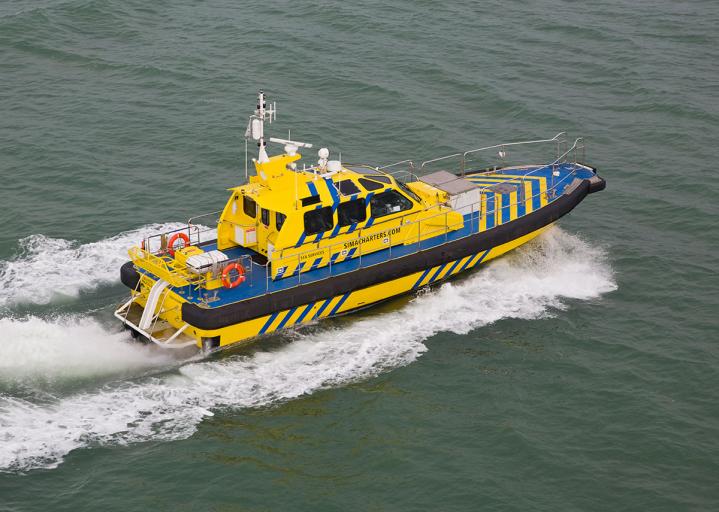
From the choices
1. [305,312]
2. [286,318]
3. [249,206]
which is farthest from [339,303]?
[249,206]

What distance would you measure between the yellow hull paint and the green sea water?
293 millimetres

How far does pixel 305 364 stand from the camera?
1800 cm

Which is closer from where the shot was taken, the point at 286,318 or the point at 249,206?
the point at 286,318

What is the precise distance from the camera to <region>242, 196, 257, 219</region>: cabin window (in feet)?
62.3

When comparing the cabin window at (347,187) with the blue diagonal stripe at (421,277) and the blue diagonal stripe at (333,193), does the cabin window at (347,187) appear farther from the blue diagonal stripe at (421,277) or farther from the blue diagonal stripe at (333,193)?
the blue diagonal stripe at (421,277)

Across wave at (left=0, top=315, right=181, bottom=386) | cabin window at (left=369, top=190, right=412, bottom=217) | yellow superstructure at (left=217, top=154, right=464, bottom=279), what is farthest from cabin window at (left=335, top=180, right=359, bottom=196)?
wave at (left=0, top=315, right=181, bottom=386)

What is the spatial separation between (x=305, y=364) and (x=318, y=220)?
2.66m

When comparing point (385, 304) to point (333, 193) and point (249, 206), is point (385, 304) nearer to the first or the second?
point (333, 193)

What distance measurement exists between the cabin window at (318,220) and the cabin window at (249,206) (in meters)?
1.07

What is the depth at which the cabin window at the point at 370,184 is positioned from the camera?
19328 millimetres

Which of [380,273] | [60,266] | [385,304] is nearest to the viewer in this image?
[380,273]

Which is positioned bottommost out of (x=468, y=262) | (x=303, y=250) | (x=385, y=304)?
(x=385, y=304)

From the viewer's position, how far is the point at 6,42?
3061 centimetres

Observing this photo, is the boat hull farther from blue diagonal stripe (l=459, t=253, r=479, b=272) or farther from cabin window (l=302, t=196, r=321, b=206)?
cabin window (l=302, t=196, r=321, b=206)
